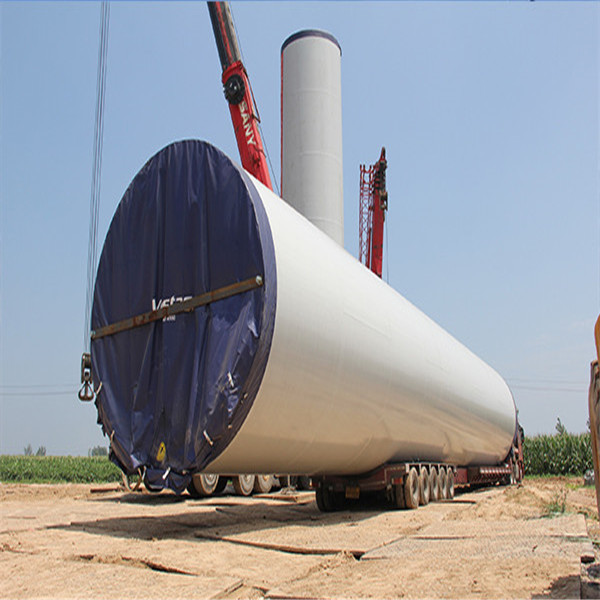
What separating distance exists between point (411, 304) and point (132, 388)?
6.49m

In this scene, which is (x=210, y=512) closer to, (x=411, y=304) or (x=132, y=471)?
(x=132, y=471)

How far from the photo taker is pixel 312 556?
690 centimetres

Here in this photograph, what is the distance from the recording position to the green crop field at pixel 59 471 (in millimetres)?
31984

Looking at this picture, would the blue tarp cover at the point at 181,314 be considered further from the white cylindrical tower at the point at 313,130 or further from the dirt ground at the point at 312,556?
the white cylindrical tower at the point at 313,130

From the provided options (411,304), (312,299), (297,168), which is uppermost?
(297,168)

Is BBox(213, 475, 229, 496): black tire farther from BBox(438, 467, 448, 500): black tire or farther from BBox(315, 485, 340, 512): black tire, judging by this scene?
BBox(438, 467, 448, 500): black tire

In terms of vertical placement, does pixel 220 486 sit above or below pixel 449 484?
below

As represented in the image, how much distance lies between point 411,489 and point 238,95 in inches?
428

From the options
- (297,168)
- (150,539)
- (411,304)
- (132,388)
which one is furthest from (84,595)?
(297,168)

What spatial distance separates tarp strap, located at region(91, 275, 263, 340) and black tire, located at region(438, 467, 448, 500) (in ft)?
26.0

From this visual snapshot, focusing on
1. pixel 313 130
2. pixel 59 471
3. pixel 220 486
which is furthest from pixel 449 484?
pixel 59 471

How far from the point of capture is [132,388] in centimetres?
831

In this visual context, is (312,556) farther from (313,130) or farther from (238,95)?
(238,95)

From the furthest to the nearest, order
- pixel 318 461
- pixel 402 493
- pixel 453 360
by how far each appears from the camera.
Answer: pixel 453 360 < pixel 402 493 < pixel 318 461
